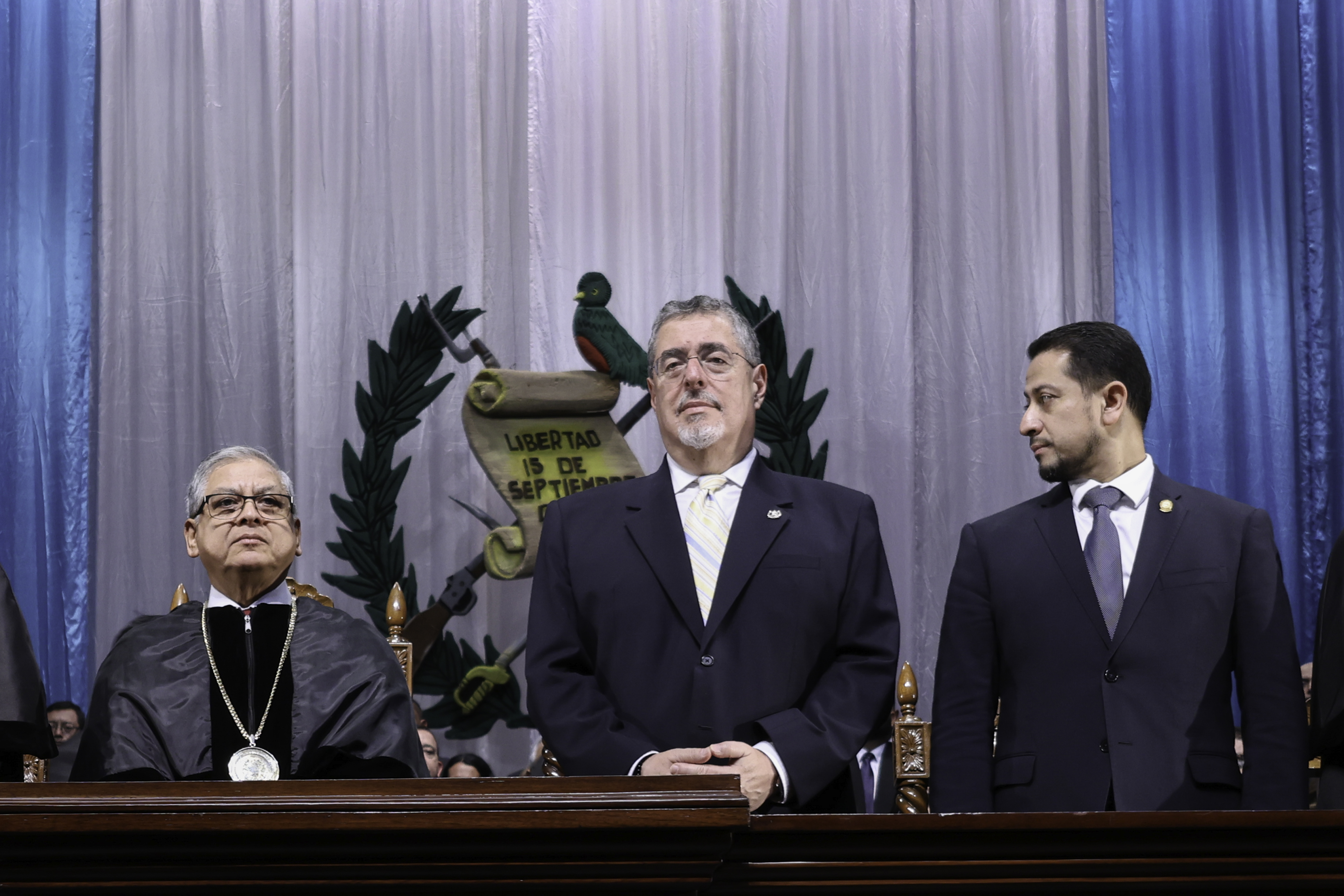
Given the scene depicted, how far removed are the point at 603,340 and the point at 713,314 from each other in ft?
8.40

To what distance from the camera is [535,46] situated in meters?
6.18

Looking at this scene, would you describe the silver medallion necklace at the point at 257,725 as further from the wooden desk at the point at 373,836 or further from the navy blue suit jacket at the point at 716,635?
the wooden desk at the point at 373,836

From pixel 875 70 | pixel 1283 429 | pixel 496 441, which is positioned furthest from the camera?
pixel 875 70

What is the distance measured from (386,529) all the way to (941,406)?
90.7 inches

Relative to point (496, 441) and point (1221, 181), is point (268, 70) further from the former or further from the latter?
point (1221, 181)

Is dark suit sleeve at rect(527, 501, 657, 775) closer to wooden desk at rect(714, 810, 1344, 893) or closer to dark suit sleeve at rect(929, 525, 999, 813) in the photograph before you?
dark suit sleeve at rect(929, 525, 999, 813)

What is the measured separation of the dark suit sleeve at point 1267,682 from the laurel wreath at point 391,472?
132 inches

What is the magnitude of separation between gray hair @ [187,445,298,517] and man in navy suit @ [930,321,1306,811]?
4.21ft

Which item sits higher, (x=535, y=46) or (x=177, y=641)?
(x=535, y=46)

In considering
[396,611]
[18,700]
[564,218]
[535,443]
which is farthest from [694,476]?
[564,218]

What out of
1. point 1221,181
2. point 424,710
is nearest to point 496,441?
point 424,710

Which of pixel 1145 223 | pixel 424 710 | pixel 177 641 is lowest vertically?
pixel 424 710

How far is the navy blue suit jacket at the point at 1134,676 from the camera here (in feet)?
7.86

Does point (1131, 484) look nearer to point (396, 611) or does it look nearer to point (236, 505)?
point (236, 505)
